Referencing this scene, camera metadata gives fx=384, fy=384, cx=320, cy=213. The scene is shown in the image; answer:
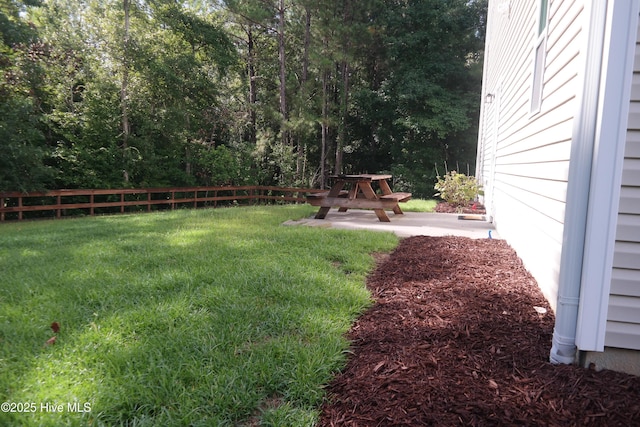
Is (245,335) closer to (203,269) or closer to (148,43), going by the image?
(203,269)

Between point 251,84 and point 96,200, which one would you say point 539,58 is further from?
point 251,84

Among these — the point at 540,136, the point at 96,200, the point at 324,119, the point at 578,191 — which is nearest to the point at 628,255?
the point at 578,191

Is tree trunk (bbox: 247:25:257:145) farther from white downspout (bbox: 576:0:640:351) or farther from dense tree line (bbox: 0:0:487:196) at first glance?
white downspout (bbox: 576:0:640:351)

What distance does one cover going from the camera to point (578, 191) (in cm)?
198

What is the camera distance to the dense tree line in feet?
39.4

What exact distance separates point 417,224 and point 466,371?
5383 millimetres

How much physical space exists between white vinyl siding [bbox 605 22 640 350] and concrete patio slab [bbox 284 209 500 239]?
3.81m

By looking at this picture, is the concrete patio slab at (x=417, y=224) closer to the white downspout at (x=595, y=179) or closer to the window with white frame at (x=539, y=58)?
the window with white frame at (x=539, y=58)

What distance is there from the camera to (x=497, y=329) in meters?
2.41

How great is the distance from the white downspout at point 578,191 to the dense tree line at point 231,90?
11.8 meters

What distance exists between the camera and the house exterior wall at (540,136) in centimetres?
250

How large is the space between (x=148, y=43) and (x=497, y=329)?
1492cm

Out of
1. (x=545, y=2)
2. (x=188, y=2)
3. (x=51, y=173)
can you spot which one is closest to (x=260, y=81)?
(x=188, y=2)

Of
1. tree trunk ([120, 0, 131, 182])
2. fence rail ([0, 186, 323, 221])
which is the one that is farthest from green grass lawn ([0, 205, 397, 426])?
tree trunk ([120, 0, 131, 182])
